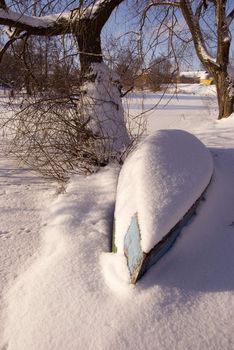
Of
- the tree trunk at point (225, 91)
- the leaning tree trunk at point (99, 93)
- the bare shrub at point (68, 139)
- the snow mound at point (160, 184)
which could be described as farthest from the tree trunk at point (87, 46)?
the tree trunk at point (225, 91)

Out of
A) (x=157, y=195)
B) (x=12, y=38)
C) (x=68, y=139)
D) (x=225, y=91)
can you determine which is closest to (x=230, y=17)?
(x=225, y=91)

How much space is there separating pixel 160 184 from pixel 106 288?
0.84 m

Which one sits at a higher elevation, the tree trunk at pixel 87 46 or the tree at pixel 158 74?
the tree trunk at pixel 87 46

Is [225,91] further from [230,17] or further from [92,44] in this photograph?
[92,44]

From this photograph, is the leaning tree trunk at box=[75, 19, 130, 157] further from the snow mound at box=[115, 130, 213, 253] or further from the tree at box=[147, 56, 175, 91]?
the snow mound at box=[115, 130, 213, 253]

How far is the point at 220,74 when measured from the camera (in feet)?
28.3

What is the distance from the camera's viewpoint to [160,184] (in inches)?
99.1

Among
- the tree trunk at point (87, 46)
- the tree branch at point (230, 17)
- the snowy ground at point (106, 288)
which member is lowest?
the snowy ground at point (106, 288)

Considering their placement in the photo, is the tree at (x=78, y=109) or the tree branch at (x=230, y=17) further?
the tree branch at (x=230, y=17)

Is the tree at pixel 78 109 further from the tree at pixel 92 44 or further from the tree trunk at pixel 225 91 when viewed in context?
the tree trunk at pixel 225 91

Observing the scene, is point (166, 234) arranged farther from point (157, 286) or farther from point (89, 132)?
point (89, 132)

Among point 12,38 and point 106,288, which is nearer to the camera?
point 106,288

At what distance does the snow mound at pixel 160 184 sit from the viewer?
219 centimetres

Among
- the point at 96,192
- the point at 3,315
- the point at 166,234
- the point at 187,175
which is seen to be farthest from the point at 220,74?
the point at 3,315
